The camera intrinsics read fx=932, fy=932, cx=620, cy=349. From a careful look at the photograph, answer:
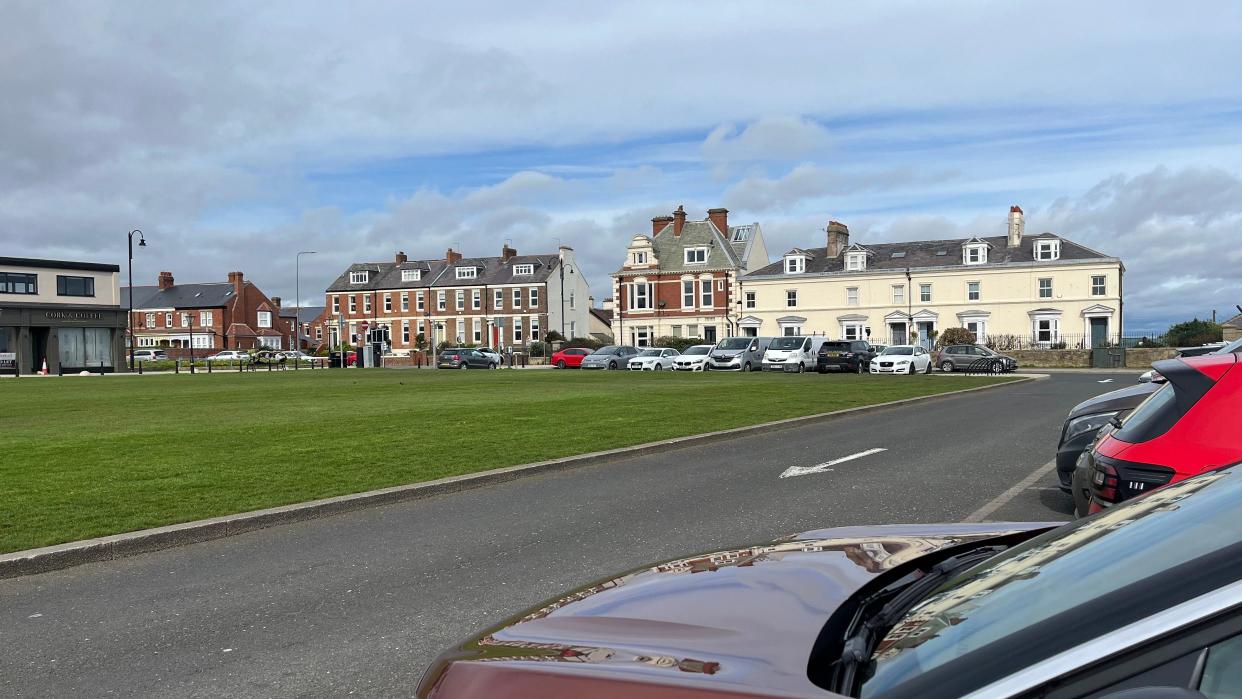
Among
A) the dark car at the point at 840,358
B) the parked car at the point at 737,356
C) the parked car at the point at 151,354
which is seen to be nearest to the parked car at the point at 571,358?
the parked car at the point at 737,356

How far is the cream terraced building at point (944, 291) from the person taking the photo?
2537 inches

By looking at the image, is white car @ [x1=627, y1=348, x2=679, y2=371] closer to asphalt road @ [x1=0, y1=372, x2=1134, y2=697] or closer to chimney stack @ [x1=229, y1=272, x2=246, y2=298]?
asphalt road @ [x1=0, y1=372, x2=1134, y2=697]

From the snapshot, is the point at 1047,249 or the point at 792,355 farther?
the point at 1047,249

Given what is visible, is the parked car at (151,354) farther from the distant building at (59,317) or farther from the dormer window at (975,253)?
the dormer window at (975,253)

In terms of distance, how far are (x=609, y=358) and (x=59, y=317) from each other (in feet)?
120

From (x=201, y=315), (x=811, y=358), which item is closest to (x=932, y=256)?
(x=811, y=358)

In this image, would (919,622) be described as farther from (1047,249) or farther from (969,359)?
(1047,249)

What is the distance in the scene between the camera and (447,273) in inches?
3681

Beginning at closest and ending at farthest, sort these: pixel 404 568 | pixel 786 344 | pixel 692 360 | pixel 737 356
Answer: pixel 404 568
pixel 786 344
pixel 737 356
pixel 692 360

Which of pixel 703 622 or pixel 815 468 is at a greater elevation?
pixel 703 622

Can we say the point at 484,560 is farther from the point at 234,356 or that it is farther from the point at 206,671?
the point at 234,356

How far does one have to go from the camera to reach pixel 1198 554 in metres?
1.55

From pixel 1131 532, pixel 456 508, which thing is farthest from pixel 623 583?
pixel 456 508

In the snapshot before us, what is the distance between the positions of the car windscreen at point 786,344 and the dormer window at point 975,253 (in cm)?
2673
